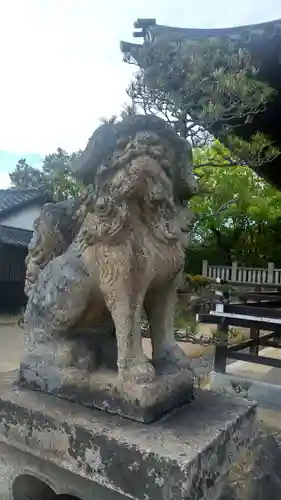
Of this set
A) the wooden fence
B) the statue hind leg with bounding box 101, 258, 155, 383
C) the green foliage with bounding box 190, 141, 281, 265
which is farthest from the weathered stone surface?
the wooden fence

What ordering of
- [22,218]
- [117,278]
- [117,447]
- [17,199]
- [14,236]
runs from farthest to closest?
[17,199] < [22,218] < [14,236] < [117,278] < [117,447]

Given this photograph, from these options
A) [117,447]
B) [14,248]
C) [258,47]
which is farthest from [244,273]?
[117,447]

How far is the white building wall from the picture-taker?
887cm

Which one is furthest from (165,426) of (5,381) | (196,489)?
(5,381)

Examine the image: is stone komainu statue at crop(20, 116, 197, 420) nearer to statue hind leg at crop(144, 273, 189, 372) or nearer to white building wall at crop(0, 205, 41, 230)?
statue hind leg at crop(144, 273, 189, 372)

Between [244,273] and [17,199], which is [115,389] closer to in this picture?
[17,199]

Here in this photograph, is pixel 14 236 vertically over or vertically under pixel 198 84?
under

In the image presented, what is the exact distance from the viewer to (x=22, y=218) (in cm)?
920

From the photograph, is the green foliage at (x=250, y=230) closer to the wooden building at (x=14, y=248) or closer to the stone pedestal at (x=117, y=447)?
the wooden building at (x=14, y=248)

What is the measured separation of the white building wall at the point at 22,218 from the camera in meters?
8.87

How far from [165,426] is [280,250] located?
11.9m

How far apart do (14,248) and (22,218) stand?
1.08 meters

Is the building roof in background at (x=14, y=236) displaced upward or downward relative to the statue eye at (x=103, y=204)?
upward

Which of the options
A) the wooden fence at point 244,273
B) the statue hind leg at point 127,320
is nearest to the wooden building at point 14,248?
the wooden fence at point 244,273
